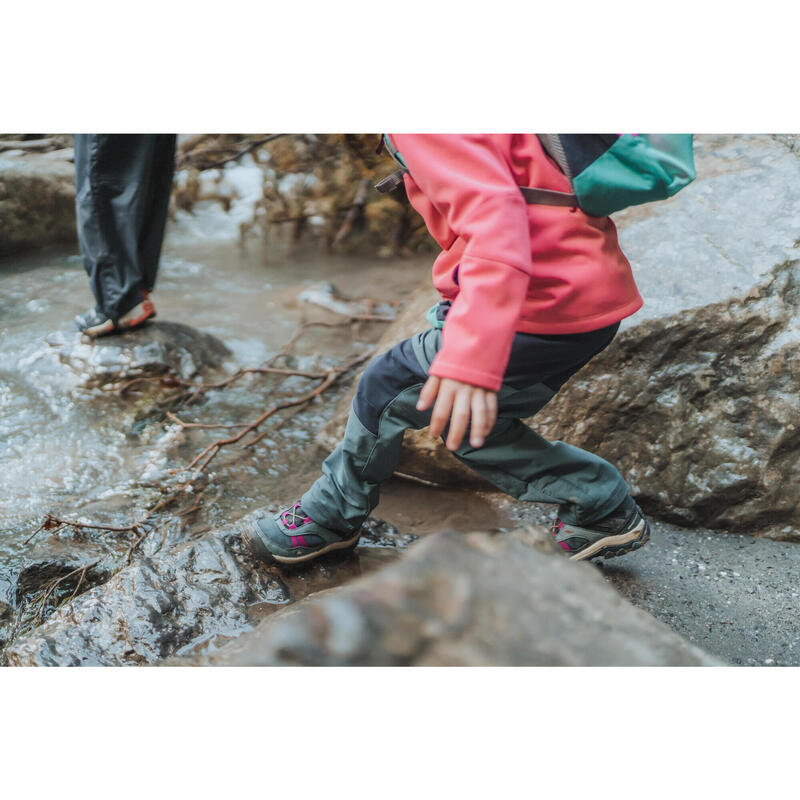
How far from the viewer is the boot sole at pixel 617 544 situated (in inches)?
71.8

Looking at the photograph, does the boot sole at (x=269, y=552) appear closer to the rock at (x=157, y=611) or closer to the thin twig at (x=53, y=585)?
the rock at (x=157, y=611)

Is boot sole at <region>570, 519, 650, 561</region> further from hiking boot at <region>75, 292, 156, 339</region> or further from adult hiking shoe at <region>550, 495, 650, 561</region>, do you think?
hiking boot at <region>75, 292, 156, 339</region>

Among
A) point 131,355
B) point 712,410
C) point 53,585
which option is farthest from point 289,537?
point 131,355

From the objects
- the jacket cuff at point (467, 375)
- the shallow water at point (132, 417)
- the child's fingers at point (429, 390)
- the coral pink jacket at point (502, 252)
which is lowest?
the shallow water at point (132, 417)

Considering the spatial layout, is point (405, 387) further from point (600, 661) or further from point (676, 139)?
point (600, 661)

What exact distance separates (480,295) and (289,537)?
3.12ft

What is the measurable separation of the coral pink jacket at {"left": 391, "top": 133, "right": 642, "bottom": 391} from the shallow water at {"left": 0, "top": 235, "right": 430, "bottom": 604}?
4.21 feet

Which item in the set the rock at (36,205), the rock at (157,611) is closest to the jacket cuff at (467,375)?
the rock at (157,611)

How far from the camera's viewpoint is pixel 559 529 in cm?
187

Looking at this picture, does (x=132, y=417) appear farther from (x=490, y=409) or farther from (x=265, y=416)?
(x=490, y=409)

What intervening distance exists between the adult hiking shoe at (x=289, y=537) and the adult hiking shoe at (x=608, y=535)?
1.95ft

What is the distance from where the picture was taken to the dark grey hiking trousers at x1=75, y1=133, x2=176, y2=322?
2.73 m

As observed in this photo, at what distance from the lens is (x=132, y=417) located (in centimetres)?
276

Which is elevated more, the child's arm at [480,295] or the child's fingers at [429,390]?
the child's arm at [480,295]
